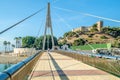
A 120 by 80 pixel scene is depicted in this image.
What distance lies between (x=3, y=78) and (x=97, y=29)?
516 feet

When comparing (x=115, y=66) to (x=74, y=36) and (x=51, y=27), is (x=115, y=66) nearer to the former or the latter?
(x=51, y=27)

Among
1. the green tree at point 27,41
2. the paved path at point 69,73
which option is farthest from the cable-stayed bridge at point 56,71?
the green tree at point 27,41

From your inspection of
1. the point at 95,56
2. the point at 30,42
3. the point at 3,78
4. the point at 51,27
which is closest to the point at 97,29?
the point at 30,42

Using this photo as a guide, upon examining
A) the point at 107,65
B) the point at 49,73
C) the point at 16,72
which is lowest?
the point at 49,73

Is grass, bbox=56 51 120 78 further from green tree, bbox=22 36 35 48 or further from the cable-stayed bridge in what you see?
green tree, bbox=22 36 35 48

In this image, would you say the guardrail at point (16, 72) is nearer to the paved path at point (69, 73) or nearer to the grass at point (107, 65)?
the paved path at point (69, 73)

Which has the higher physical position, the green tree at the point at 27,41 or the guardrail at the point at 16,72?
the green tree at the point at 27,41

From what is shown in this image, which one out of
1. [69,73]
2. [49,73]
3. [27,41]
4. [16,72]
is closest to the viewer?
[16,72]

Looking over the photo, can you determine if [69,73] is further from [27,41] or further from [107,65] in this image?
[27,41]

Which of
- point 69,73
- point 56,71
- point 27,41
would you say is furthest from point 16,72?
point 27,41

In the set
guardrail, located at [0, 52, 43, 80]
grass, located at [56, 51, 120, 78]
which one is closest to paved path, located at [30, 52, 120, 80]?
grass, located at [56, 51, 120, 78]

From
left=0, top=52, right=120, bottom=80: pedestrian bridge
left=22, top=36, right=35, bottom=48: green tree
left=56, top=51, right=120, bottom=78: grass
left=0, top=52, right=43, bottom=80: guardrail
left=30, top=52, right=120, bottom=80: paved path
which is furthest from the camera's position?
left=22, top=36, right=35, bottom=48: green tree

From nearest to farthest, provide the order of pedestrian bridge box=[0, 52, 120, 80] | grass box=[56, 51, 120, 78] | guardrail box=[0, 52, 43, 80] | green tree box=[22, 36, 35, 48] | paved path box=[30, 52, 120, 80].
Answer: guardrail box=[0, 52, 43, 80] < pedestrian bridge box=[0, 52, 120, 80] < paved path box=[30, 52, 120, 80] < grass box=[56, 51, 120, 78] < green tree box=[22, 36, 35, 48]

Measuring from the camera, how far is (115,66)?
11703 mm
